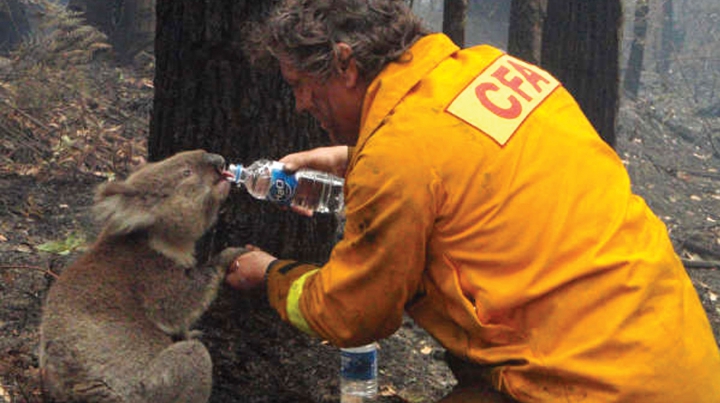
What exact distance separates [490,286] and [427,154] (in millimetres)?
475

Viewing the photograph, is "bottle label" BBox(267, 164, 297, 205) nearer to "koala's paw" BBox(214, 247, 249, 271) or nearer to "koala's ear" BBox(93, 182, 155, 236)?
"koala's paw" BBox(214, 247, 249, 271)

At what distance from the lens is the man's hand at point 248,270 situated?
3520 millimetres

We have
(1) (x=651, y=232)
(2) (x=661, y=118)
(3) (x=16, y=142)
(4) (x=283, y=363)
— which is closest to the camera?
(1) (x=651, y=232)

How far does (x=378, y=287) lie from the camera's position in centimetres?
291

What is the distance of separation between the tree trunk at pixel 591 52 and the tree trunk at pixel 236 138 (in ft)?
12.8

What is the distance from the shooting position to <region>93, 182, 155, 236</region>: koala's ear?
351cm

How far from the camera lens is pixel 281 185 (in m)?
3.69

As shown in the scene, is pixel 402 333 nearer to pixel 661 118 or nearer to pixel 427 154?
pixel 427 154

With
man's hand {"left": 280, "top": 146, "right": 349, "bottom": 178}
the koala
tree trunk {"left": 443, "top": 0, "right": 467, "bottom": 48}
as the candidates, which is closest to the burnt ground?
the koala

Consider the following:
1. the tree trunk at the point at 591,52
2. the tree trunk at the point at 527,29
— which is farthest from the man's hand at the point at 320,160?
the tree trunk at the point at 591,52

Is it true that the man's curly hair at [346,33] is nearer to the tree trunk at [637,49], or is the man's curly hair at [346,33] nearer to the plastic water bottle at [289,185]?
the plastic water bottle at [289,185]

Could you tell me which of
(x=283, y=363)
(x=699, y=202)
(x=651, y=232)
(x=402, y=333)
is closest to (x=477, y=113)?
(x=651, y=232)

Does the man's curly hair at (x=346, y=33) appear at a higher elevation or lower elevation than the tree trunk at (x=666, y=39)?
higher

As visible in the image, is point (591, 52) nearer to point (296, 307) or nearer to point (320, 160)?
point (320, 160)
